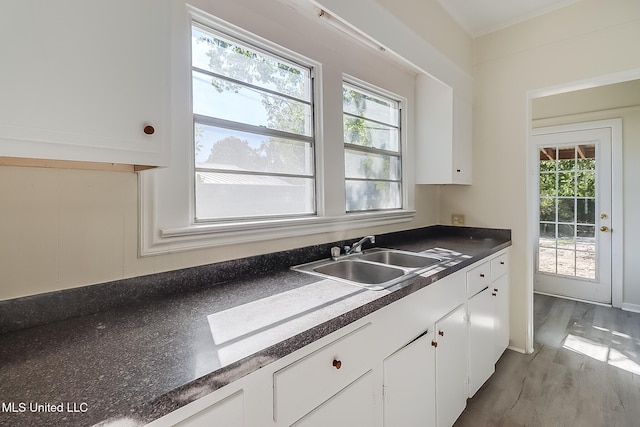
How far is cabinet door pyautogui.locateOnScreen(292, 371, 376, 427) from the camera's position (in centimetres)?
92

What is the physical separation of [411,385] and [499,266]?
1399 mm

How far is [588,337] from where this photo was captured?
2738 millimetres

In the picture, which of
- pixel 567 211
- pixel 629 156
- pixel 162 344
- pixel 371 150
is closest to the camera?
pixel 162 344

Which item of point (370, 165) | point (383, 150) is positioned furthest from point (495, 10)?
point (370, 165)

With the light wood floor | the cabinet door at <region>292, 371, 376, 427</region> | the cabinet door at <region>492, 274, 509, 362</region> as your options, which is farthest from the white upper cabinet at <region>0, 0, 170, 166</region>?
the cabinet door at <region>492, 274, 509, 362</region>

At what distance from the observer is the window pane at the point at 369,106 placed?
211 centimetres

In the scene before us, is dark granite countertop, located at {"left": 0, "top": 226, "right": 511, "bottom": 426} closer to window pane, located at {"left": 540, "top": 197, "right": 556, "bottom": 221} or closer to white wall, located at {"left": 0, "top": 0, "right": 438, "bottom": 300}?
white wall, located at {"left": 0, "top": 0, "right": 438, "bottom": 300}

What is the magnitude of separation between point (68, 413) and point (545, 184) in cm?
459

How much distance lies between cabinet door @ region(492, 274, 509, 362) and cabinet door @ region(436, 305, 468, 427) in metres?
0.60

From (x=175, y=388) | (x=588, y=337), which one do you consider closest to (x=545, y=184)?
(x=588, y=337)

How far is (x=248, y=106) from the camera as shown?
1.54 metres

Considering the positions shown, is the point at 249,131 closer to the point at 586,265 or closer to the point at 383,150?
the point at 383,150

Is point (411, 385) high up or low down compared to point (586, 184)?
down

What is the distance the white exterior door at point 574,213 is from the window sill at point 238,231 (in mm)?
2981
